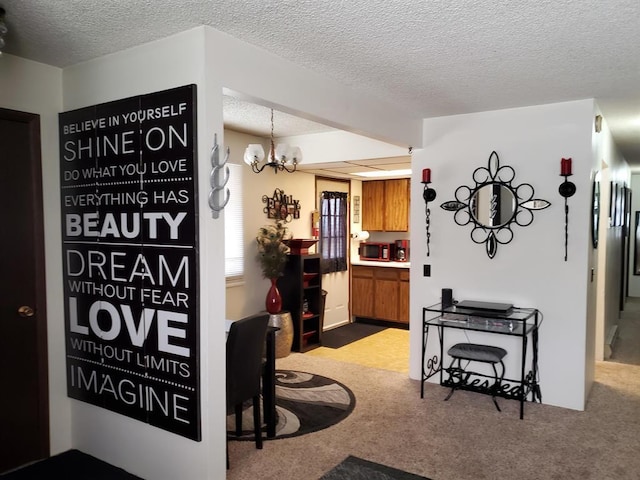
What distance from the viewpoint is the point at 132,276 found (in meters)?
2.65

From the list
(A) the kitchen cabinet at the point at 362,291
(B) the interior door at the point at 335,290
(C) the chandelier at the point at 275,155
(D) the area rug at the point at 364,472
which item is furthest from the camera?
(A) the kitchen cabinet at the point at 362,291


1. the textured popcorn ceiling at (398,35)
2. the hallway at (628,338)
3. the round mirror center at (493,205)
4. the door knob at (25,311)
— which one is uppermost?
the textured popcorn ceiling at (398,35)

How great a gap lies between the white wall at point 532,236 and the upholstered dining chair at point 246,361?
1.93 meters

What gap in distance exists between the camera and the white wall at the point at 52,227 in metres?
2.89

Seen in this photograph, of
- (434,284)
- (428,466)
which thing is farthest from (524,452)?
(434,284)

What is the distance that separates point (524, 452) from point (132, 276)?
2574 mm

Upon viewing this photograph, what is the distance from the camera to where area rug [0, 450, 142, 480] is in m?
2.71

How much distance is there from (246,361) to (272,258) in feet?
7.63

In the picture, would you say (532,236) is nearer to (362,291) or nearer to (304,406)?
(304,406)

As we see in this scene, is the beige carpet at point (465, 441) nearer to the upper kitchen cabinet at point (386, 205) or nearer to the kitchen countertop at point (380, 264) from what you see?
the kitchen countertop at point (380, 264)

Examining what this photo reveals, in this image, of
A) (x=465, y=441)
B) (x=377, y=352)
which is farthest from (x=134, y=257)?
(x=377, y=352)

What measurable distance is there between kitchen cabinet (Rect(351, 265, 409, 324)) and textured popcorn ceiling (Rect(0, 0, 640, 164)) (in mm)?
3760

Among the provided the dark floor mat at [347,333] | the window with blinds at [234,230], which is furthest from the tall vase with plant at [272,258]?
the dark floor mat at [347,333]

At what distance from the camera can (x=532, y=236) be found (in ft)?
12.9
